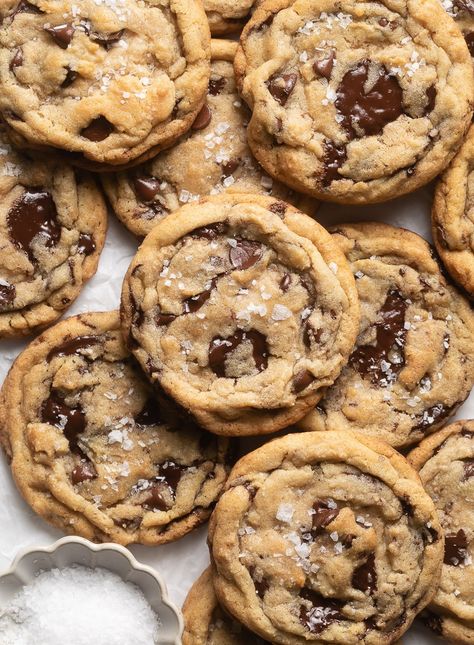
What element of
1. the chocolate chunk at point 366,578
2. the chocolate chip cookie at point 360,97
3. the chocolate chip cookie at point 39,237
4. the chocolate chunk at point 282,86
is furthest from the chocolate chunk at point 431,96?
the chocolate chunk at point 366,578

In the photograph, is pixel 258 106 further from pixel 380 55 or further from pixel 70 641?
pixel 70 641

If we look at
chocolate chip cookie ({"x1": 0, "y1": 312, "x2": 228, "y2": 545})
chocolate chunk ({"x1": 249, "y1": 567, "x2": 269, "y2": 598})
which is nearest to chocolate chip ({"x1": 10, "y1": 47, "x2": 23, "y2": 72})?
chocolate chip cookie ({"x1": 0, "y1": 312, "x2": 228, "y2": 545})

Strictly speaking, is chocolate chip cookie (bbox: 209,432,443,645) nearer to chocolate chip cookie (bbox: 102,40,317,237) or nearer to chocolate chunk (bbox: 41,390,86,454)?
chocolate chunk (bbox: 41,390,86,454)

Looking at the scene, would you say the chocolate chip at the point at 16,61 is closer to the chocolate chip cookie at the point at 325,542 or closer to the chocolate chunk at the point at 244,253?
the chocolate chunk at the point at 244,253

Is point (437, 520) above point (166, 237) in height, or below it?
below

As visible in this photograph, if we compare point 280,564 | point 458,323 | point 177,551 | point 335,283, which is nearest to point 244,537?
point 280,564
